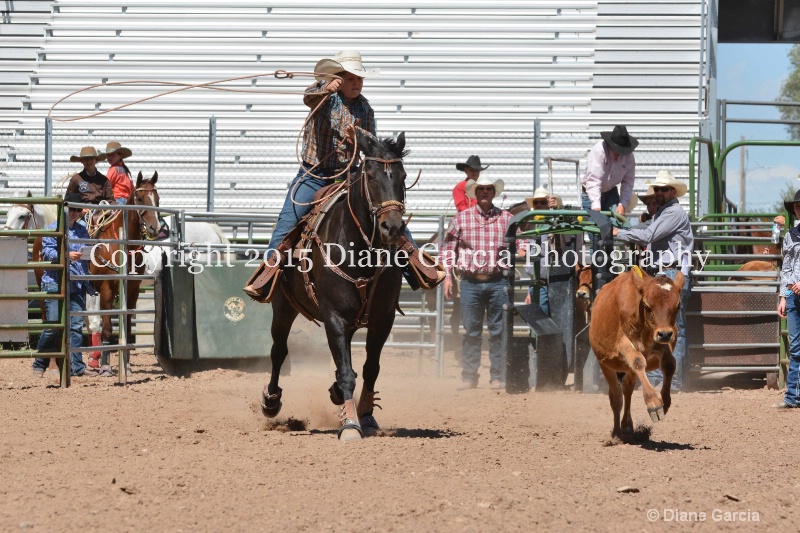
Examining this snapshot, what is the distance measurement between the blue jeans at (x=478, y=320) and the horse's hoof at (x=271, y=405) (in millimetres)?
3542

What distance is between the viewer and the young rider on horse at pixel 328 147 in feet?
26.2

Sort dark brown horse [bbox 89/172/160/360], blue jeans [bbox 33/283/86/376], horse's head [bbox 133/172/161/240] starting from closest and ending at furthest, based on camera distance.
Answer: blue jeans [bbox 33/283/86/376], dark brown horse [bbox 89/172/160/360], horse's head [bbox 133/172/161/240]

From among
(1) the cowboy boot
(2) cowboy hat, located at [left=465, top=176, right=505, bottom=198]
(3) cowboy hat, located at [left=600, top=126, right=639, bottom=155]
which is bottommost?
(1) the cowboy boot

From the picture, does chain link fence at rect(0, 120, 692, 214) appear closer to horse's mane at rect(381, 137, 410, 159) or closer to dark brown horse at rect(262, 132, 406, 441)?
dark brown horse at rect(262, 132, 406, 441)

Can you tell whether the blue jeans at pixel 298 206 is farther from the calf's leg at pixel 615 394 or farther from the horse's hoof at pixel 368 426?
the calf's leg at pixel 615 394

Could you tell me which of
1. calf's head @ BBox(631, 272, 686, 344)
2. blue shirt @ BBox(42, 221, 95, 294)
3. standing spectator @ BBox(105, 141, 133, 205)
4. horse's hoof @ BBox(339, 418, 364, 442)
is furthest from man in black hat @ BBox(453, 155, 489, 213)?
horse's hoof @ BBox(339, 418, 364, 442)

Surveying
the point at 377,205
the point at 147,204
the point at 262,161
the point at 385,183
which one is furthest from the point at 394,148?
the point at 262,161

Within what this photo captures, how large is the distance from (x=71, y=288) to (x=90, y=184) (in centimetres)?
153

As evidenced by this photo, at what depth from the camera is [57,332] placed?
1134cm

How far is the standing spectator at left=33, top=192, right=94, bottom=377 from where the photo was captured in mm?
11383

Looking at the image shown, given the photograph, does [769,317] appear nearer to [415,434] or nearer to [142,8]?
[415,434]

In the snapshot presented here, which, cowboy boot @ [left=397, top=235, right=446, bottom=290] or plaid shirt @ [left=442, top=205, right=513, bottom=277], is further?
plaid shirt @ [left=442, top=205, right=513, bottom=277]

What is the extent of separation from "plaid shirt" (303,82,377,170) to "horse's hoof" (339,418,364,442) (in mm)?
2013

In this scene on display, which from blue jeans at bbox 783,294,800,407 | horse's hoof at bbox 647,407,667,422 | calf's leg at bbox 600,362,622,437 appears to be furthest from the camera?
blue jeans at bbox 783,294,800,407
